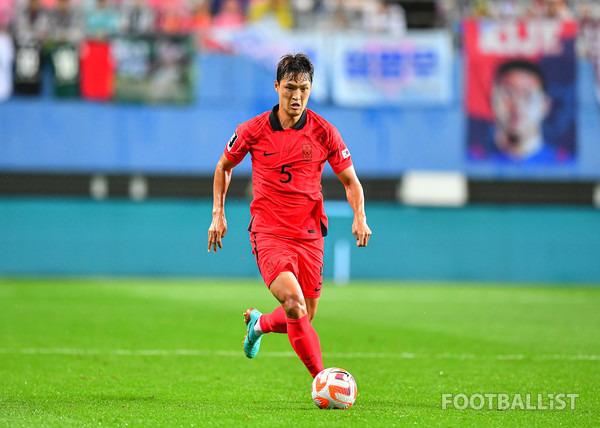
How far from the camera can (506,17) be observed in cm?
2395

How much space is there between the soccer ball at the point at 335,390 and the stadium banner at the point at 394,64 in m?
18.4

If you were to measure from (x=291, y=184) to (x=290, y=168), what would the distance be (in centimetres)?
12

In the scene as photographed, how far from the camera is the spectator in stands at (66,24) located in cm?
2331

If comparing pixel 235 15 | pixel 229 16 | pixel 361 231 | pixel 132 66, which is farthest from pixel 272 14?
pixel 361 231

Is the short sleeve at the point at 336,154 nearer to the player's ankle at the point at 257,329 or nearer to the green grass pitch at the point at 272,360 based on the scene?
the player's ankle at the point at 257,329

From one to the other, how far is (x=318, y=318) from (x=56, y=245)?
39.5ft

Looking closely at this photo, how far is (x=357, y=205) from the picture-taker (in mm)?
6719

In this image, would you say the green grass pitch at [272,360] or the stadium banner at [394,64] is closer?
the green grass pitch at [272,360]

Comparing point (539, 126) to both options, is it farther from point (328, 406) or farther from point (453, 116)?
point (328, 406)

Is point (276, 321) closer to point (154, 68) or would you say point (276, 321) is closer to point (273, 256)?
point (273, 256)

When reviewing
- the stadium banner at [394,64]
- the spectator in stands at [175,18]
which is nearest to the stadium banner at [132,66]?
the spectator in stands at [175,18]

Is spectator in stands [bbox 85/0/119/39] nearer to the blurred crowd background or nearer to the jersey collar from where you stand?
the blurred crowd background

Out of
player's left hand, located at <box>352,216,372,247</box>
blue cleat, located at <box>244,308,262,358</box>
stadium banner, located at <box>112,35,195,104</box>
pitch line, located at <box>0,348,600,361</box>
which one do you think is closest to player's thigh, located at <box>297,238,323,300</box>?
player's left hand, located at <box>352,216,372,247</box>

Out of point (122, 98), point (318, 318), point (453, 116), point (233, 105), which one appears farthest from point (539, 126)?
point (318, 318)
